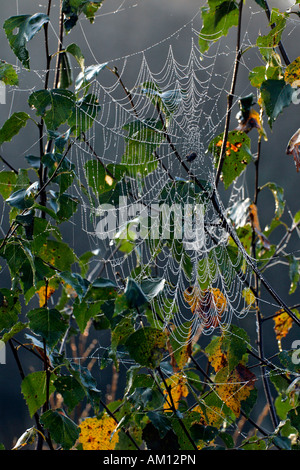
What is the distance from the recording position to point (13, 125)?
115 cm

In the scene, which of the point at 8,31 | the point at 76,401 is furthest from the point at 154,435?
the point at 8,31

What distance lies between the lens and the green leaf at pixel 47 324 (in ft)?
3.35

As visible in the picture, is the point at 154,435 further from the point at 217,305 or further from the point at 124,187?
the point at 124,187

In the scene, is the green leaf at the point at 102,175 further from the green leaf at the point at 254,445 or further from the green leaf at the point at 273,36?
the green leaf at the point at 254,445

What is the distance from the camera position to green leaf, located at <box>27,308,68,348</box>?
1021 mm

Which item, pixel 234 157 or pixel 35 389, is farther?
pixel 234 157

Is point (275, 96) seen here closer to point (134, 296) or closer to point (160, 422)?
point (134, 296)

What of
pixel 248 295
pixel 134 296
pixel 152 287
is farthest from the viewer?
pixel 248 295

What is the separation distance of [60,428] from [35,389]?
0.11 meters

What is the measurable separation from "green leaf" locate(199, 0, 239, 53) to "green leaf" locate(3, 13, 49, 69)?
0.43m

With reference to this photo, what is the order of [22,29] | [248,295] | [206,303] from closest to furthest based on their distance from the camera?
[22,29]
[206,303]
[248,295]

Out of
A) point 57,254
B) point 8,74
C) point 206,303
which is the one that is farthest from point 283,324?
point 8,74

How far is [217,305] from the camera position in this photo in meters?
1.34
